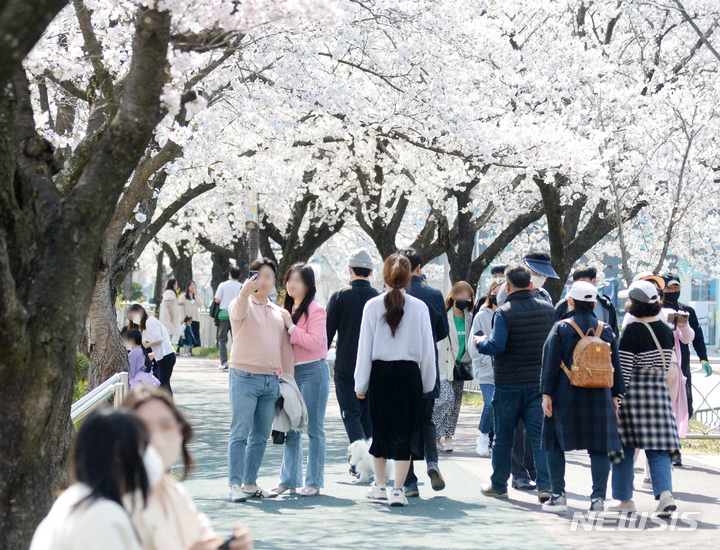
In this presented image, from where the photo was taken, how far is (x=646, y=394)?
6387 mm

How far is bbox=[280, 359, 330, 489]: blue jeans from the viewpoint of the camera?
23.0ft

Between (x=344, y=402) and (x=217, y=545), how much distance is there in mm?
4920

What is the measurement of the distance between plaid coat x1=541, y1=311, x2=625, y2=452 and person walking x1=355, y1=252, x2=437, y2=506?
0.85m

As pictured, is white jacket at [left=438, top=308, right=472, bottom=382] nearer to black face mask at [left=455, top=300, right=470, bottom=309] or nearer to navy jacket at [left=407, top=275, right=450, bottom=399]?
black face mask at [left=455, top=300, right=470, bottom=309]

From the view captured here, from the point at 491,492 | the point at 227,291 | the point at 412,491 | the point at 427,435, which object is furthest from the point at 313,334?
the point at 227,291

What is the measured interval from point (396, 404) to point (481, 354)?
2.16 metres

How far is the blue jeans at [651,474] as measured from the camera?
623cm

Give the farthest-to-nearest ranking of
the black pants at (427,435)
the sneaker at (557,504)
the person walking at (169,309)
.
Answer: the person walking at (169,309), the black pants at (427,435), the sneaker at (557,504)

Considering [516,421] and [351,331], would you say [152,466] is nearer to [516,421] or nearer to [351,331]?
[516,421]

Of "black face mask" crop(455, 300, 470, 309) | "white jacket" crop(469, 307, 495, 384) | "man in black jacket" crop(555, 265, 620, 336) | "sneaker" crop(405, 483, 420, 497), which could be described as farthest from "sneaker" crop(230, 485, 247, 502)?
"black face mask" crop(455, 300, 470, 309)

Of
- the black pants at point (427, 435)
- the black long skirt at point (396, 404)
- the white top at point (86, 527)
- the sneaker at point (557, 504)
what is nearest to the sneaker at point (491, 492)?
the black pants at point (427, 435)

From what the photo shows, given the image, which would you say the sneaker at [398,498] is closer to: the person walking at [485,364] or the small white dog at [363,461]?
the small white dog at [363,461]

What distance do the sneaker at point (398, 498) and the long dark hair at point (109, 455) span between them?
4433 mm

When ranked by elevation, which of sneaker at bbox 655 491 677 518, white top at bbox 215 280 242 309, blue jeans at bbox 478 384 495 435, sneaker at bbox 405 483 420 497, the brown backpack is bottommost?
sneaker at bbox 405 483 420 497
